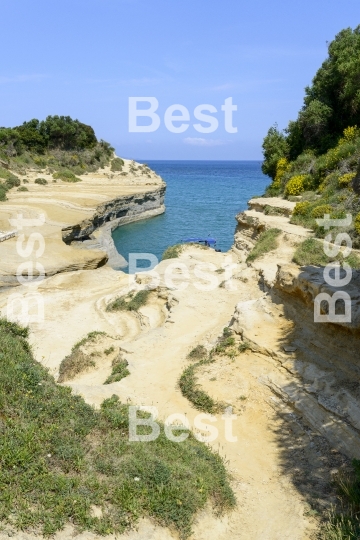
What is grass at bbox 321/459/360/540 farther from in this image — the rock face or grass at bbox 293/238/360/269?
the rock face

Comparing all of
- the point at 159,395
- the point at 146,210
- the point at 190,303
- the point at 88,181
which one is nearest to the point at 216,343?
the point at 159,395

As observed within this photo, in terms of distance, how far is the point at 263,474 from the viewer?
7328mm

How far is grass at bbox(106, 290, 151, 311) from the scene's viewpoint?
17312 millimetres

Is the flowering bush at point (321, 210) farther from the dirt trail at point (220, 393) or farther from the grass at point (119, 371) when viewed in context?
the grass at point (119, 371)

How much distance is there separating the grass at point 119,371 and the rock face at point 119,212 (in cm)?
1890

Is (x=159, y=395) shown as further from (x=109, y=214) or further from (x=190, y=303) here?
(x=109, y=214)

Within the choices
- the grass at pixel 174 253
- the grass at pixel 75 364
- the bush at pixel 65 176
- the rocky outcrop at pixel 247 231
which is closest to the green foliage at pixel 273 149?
the rocky outcrop at pixel 247 231

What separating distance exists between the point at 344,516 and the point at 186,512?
201cm

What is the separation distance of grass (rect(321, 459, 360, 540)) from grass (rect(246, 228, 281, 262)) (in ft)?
39.5

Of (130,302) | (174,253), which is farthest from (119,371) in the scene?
(174,253)

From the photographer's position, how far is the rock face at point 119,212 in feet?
104

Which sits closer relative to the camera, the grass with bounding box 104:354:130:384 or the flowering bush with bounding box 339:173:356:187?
the grass with bounding box 104:354:130:384

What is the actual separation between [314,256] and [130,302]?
6844 millimetres
